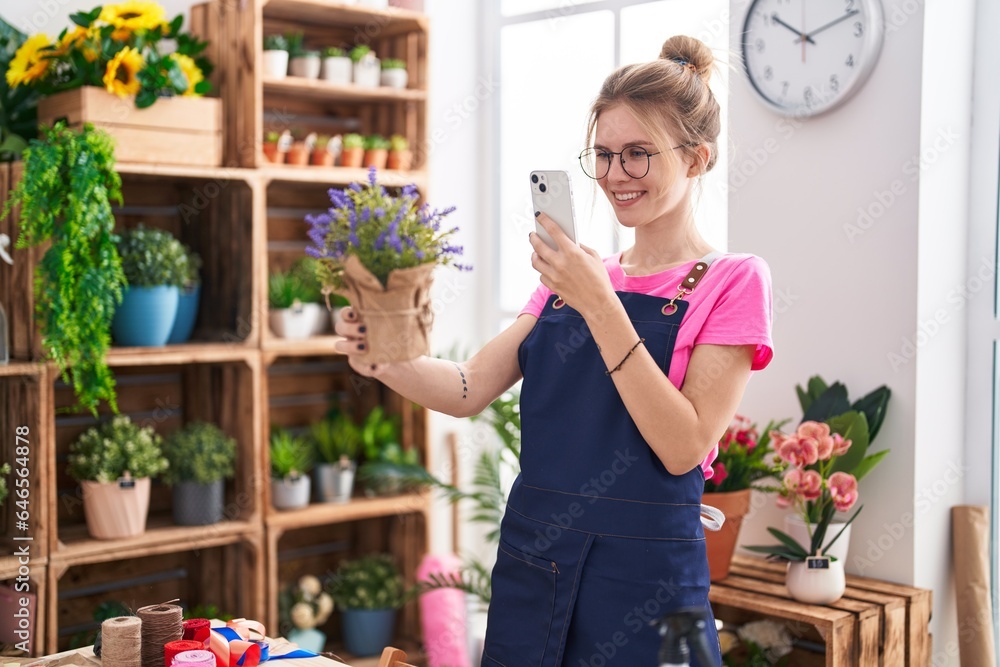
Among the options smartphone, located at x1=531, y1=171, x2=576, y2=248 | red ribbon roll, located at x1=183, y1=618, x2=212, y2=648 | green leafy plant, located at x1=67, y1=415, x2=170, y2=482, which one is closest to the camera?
smartphone, located at x1=531, y1=171, x2=576, y2=248

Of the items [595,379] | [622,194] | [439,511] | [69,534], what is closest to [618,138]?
[622,194]

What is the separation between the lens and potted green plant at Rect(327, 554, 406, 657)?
3.80m

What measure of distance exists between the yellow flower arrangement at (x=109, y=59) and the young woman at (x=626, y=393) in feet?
5.82

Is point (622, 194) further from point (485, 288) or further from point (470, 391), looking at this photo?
point (485, 288)

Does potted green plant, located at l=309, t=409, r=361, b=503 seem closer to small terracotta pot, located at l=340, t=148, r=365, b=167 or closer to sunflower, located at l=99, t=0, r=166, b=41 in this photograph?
small terracotta pot, located at l=340, t=148, r=365, b=167

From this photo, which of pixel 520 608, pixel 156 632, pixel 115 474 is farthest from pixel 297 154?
pixel 520 608

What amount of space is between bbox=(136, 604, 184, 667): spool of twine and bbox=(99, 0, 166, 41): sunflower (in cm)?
194

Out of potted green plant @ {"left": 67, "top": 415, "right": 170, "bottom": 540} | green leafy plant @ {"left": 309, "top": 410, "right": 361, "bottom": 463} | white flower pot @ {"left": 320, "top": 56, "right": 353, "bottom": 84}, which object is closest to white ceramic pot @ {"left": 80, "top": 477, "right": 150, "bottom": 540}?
potted green plant @ {"left": 67, "top": 415, "right": 170, "bottom": 540}

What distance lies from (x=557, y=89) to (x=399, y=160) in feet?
2.20

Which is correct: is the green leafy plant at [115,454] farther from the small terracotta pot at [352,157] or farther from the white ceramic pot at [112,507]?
the small terracotta pot at [352,157]

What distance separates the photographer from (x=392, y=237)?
4.71 feet

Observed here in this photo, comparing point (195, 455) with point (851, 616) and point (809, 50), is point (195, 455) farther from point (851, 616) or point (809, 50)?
point (809, 50)

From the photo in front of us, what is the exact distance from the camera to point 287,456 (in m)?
3.56

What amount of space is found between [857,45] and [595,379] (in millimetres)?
1576
